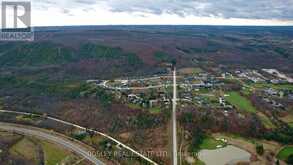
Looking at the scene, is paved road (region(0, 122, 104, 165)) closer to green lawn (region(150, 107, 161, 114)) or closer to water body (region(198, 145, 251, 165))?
water body (region(198, 145, 251, 165))

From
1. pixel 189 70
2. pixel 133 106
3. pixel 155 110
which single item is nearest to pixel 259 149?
pixel 155 110

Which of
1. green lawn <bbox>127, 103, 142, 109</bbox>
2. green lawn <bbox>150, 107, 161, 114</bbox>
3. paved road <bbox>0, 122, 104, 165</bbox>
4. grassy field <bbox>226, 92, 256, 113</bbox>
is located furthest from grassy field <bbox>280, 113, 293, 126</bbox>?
paved road <bbox>0, 122, 104, 165</bbox>

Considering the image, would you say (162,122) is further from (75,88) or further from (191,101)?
(75,88)

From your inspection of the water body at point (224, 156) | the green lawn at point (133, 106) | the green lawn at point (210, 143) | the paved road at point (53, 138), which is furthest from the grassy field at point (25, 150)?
the green lawn at point (210, 143)

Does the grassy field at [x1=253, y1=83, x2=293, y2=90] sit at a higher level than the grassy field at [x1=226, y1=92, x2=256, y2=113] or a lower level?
higher

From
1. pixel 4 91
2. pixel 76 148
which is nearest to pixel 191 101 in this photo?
pixel 76 148

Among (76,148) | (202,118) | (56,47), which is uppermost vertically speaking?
(56,47)

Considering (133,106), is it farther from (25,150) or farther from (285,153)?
(285,153)

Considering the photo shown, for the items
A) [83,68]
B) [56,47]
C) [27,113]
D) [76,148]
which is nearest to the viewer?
[76,148]
